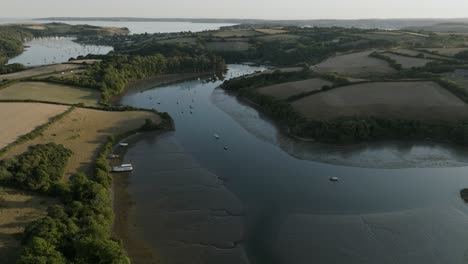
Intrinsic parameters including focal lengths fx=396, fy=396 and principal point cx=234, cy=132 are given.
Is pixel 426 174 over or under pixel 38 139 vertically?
under

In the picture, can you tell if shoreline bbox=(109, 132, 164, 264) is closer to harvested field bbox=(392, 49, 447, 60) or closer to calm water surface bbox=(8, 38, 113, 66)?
harvested field bbox=(392, 49, 447, 60)

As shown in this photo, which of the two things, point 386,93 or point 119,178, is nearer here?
point 119,178

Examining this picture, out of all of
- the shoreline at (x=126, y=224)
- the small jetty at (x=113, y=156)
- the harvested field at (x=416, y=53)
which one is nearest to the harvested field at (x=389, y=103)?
the small jetty at (x=113, y=156)

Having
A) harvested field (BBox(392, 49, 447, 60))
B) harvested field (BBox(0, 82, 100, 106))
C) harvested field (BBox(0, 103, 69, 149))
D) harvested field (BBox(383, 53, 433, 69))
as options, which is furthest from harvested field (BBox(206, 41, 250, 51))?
harvested field (BBox(0, 103, 69, 149))

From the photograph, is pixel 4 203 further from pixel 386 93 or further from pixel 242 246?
pixel 386 93

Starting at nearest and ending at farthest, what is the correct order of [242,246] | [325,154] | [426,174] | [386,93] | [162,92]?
[242,246]
[426,174]
[325,154]
[386,93]
[162,92]

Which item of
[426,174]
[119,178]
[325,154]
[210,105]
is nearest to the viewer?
[119,178]

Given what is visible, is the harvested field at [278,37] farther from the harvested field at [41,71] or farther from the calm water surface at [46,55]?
the harvested field at [41,71]

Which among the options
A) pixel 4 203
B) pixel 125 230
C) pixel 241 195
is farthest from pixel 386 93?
pixel 4 203
